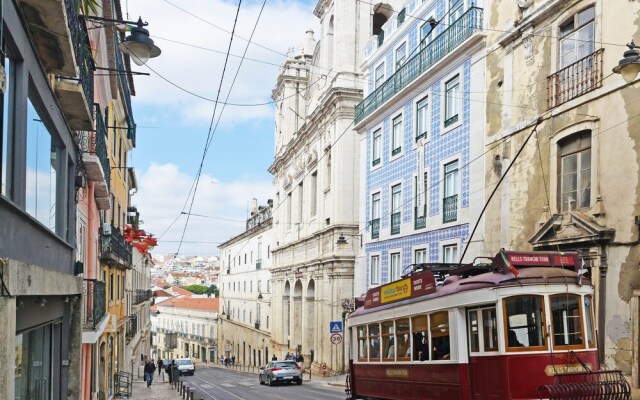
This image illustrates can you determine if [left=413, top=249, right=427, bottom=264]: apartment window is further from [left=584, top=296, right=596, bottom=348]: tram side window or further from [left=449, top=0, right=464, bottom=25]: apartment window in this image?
[left=584, top=296, right=596, bottom=348]: tram side window

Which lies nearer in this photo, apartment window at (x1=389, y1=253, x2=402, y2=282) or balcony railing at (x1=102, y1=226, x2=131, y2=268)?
balcony railing at (x1=102, y1=226, x2=131, y2=268)

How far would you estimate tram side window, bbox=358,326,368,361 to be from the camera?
14.8 m

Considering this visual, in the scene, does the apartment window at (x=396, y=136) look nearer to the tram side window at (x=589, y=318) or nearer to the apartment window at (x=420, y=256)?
the apartment window at (x=420, y=256)

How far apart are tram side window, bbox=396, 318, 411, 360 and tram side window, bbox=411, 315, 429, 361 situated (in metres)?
0.21

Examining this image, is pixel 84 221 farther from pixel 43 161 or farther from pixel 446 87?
pixel 446 87

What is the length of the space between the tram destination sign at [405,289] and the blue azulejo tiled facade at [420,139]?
854 centimetres

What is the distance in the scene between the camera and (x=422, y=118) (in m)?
26.3

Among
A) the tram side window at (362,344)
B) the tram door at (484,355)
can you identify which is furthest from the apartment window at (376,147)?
the tram door at (484,355)

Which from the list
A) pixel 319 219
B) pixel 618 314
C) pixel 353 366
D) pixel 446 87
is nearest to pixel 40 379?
pixel 353 366

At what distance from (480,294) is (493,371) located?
1113 mm

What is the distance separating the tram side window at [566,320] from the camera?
10.1 m

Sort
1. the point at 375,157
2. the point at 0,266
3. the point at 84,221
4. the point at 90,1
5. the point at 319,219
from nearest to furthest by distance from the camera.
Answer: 1. the point at 0,266
2. the point at 90,1
3. the point at 84,221
4. the point at 375,157
5. the point at 319,219

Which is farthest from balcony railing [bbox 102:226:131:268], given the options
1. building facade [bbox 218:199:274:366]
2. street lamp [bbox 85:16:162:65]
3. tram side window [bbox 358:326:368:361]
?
building facade [bbox 218:199:274:366]

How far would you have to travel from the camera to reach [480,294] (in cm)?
1045
